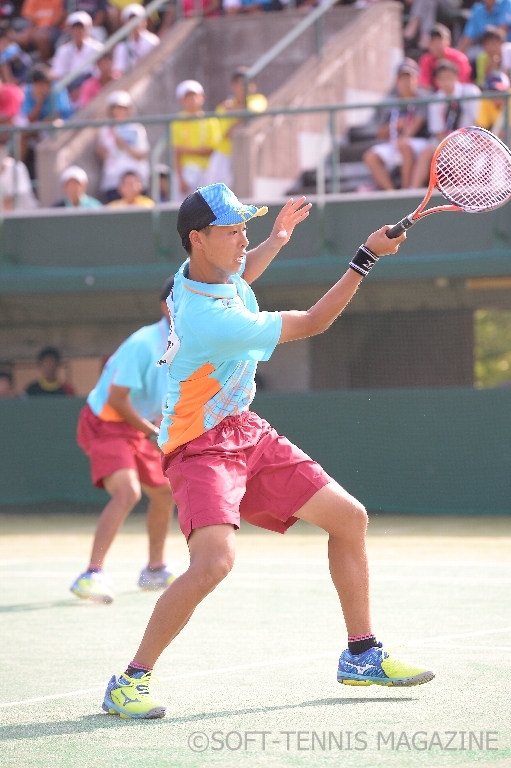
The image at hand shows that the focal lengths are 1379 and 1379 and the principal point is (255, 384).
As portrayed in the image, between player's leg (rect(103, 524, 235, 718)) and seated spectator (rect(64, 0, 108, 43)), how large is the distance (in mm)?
14923

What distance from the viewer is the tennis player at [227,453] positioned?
17.2ft

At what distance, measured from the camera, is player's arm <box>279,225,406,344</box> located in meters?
5.23

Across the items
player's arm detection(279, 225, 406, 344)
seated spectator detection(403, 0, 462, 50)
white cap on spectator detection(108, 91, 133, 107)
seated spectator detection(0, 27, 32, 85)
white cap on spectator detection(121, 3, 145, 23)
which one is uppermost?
white cap on spectator detection(121, 3, 145, 23)

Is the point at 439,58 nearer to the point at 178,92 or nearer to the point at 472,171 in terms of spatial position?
the point at 178,92

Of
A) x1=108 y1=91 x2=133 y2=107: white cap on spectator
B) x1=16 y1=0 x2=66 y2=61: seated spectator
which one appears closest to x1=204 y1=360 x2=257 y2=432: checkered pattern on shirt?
x1=108 y1=91 x2=133 y2=107: white cap on spectator

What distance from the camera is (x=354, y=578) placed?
5543 mm

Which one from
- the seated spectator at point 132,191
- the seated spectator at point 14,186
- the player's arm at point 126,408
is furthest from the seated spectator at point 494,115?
the player's arm at point 126,408

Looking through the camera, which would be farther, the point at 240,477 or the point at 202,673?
the point at 202,673

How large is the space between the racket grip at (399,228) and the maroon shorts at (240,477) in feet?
3.18

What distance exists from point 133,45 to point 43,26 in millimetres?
1774

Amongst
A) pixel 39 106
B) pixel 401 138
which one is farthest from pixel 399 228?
pixel 39 106

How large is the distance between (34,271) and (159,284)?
1.64m

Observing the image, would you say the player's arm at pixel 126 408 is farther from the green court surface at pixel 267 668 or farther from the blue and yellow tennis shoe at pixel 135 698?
the blue and yellow tennis shoe at pixel 135 698

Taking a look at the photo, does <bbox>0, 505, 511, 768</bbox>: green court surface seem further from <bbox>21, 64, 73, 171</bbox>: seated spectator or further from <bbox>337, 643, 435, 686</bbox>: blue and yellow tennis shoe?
<bbox>21, 64, 73, 171</bbox>: seated spectator
